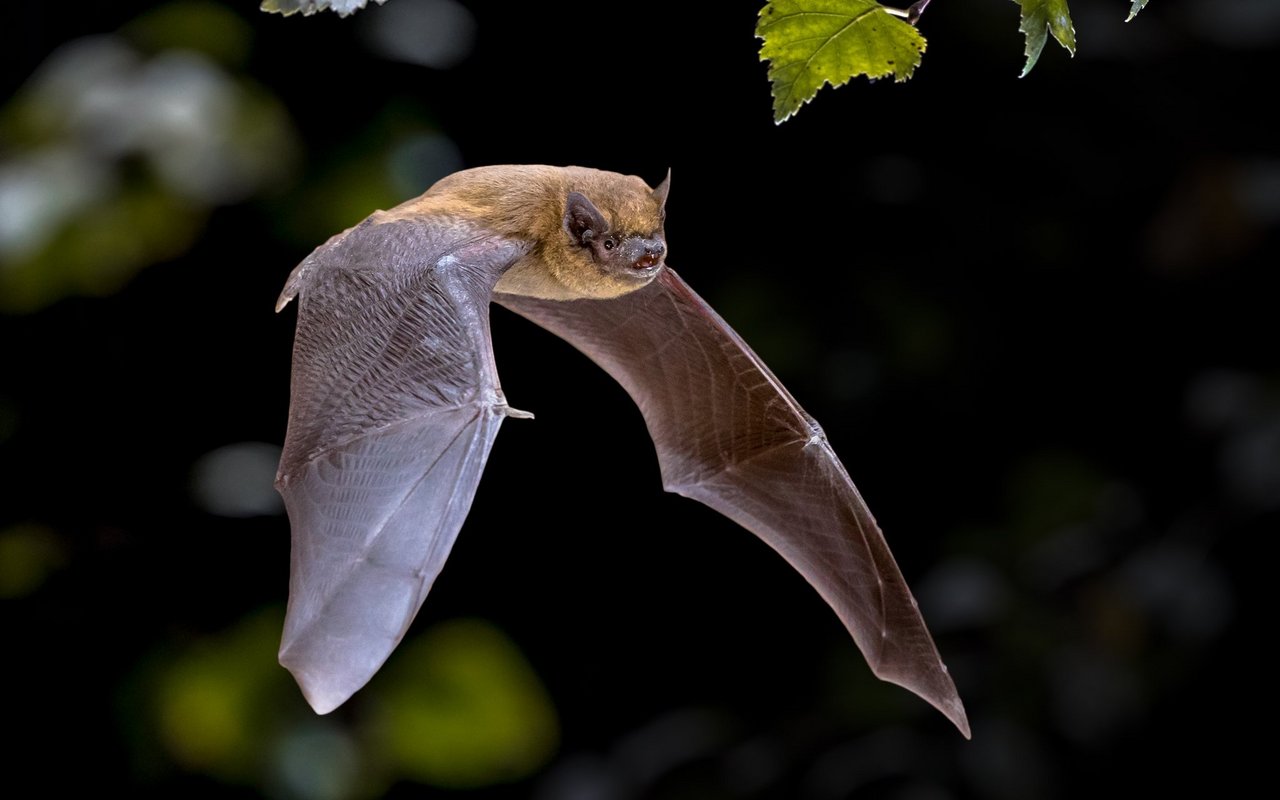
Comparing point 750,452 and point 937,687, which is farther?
point 750,452

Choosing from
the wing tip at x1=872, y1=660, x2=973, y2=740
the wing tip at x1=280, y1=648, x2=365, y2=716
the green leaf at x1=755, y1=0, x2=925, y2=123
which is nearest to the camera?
the wing tip at x1=280, y1=648, x2=365, y2=716

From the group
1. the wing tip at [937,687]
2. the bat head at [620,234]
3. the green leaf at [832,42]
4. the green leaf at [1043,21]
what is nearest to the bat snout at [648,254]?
the bat head at [620,234]

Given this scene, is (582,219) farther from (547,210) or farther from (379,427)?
(379,427)

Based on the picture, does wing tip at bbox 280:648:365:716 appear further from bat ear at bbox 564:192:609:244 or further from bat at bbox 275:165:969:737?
bat ear at bbox 564:192:609:244

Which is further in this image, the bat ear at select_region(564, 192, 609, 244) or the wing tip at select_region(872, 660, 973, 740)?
the wing tip at select_region(872, 660, 973, 740)

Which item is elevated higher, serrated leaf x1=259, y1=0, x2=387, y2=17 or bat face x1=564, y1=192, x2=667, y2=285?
serrated leaf x1=259, y1=0, x2=387, y2=17

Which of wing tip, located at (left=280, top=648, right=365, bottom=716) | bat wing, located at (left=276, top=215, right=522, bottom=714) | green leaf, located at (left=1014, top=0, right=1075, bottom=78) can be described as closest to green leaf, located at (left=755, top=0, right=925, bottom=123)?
green leaf, located at (left=1014, top=0, right=1075, bottom=78)

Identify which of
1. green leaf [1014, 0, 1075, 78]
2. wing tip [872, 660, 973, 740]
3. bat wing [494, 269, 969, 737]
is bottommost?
wing tip [872, 660, 973, 740]

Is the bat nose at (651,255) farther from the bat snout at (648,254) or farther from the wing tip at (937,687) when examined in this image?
the wing tip at (937,687)

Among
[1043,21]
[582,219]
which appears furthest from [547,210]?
[1043,21]
